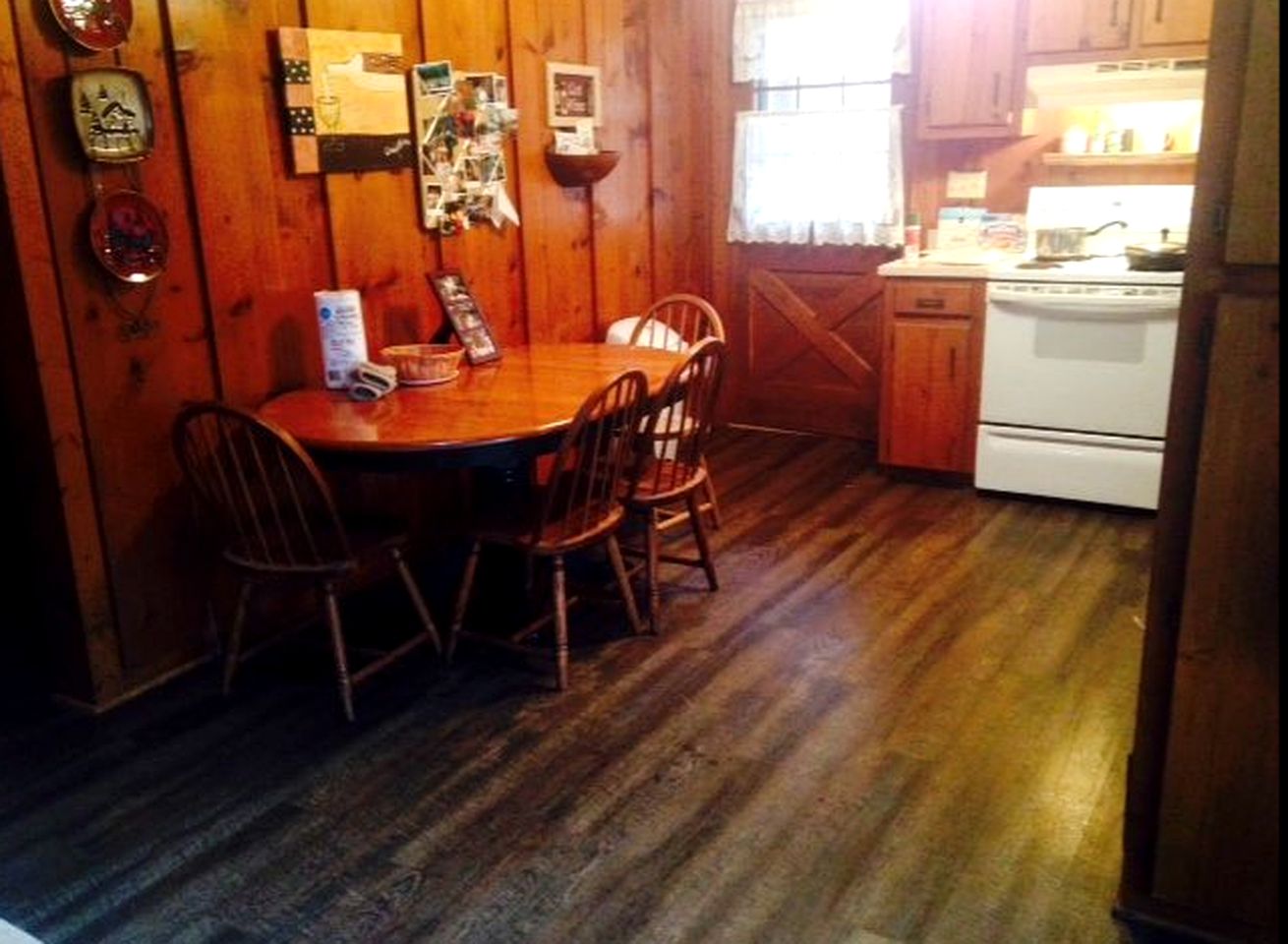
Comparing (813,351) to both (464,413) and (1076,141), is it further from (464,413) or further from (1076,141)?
(464,413)

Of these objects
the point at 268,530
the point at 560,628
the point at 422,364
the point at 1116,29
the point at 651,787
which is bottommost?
the point at 651,787

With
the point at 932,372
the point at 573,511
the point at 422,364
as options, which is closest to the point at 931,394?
the point at 932,372

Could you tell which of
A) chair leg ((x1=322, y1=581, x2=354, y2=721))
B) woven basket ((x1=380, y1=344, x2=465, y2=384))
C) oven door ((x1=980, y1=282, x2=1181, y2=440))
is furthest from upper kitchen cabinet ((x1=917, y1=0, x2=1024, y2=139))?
chair leg ((x1=322, y1=581, x2=354, y2=721))

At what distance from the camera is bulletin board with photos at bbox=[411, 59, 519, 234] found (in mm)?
3441

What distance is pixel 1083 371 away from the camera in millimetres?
3863

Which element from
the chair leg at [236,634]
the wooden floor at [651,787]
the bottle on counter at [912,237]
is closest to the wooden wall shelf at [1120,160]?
the bottle on counter at [912,237]

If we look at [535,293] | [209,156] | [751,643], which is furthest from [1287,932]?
[535,293]

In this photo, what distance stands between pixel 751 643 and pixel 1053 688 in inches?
31.4

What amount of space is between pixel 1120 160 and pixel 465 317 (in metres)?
2.66

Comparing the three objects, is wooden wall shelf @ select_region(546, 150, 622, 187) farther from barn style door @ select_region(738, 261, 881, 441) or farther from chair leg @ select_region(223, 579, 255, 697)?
chair leg @ select_region(223, 579, 255, 697)

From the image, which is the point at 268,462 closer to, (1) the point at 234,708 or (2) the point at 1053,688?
(1) the point at 234,708

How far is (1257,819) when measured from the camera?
1.73 metres

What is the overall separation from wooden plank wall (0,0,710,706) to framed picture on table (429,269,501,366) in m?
0.20

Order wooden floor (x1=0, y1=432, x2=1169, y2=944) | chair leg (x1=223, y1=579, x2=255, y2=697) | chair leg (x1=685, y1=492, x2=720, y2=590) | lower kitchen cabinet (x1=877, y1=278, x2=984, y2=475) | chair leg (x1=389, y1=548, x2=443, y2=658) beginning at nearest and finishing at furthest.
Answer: wooden floor (x1=0, y1=432, x2=1169, y2=944) → chair leg (x1=223, y1=579, x2=255, y2=697) → chair leg (x1=389, y1=548, x2=443, y2=658) → chair leg (x1=685, y1=492, x2=720, y2=590) → lower kitchen cabinet (x1=877, y1=278, x2=984, y2=475)
